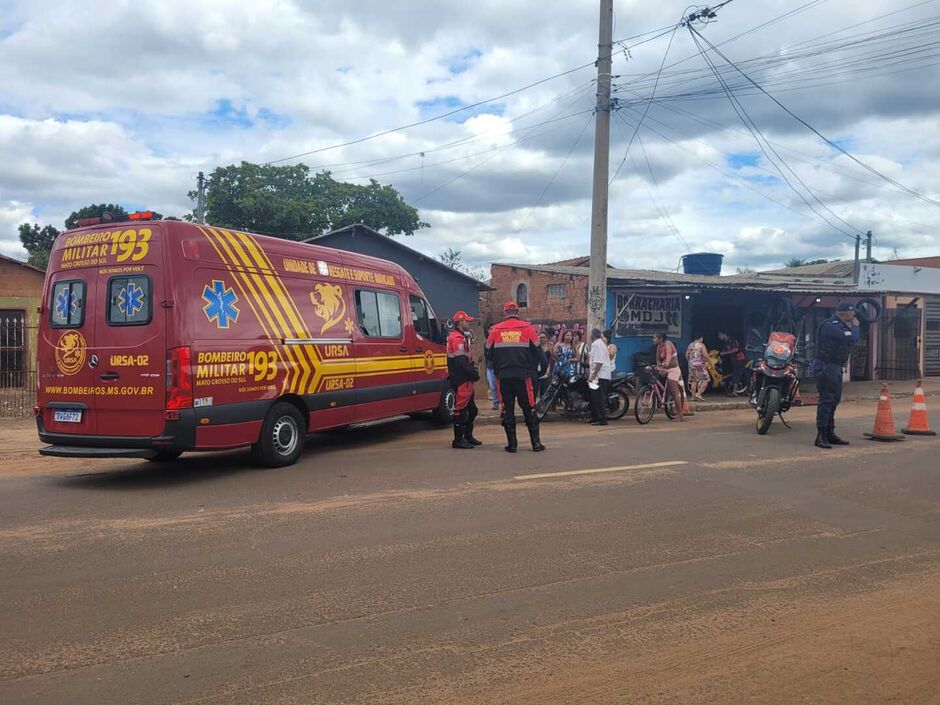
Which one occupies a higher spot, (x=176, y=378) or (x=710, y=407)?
(x=176, y=378)

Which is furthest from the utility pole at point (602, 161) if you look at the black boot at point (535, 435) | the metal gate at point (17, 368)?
the metal gate at point (17, 368)

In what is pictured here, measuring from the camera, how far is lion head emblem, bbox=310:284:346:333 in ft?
28.8

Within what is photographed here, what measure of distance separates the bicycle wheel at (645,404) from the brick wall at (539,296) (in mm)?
6622

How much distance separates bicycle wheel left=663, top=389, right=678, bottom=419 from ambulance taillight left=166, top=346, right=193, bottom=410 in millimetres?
8722

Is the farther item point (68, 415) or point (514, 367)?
point (514, 367)

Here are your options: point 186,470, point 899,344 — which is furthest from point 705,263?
point 186,470

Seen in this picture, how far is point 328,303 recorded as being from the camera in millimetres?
8961

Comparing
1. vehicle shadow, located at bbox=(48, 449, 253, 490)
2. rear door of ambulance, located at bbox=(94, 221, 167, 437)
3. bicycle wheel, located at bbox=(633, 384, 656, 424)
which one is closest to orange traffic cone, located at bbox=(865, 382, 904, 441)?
bicycle wheel, located at bbox=(633, 384, 656, 424)

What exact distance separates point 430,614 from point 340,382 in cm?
524

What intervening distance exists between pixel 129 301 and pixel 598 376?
743 centimetres

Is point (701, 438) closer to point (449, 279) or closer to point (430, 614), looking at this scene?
point (430, 614)

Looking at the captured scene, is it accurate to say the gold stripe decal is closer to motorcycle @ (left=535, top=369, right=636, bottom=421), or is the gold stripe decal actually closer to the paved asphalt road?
A: the paved asphalt road

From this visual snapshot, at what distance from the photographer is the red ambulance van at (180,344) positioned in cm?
708

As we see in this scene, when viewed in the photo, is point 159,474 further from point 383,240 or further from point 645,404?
point 383,240
